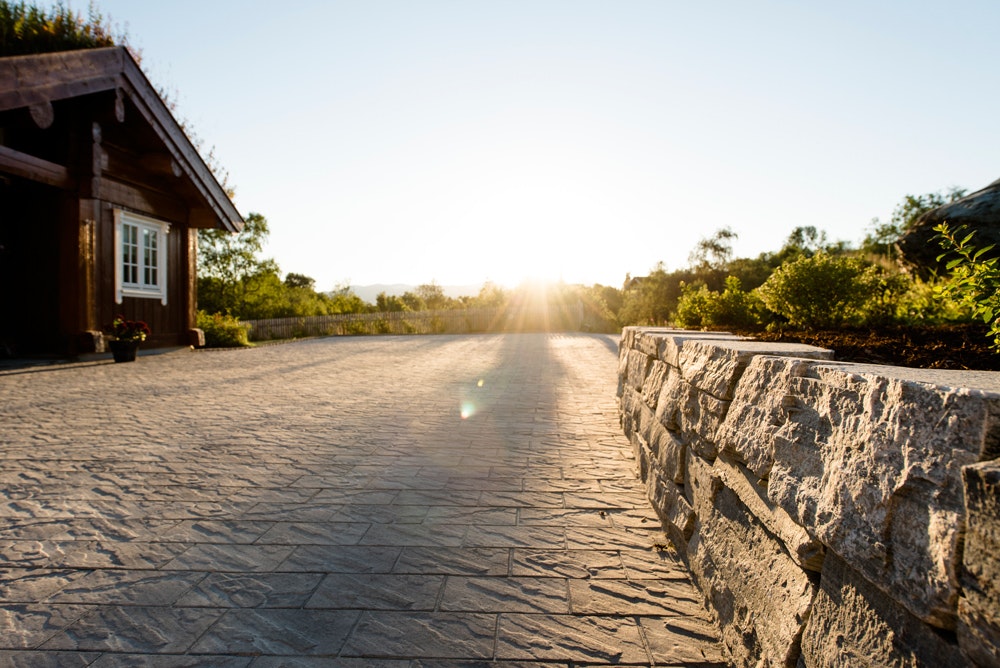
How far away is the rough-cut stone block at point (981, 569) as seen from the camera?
965mm

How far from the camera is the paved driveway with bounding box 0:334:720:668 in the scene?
2.09 metres

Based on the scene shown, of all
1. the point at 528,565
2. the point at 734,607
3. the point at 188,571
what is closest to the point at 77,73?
the point at 188,571

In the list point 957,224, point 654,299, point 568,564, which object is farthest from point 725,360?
point 654,299

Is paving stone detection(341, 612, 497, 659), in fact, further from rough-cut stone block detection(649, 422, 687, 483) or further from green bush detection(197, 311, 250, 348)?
green bush detection(197, 311, 250, 348)

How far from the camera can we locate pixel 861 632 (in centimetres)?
132

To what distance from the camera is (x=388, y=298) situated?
32.0 meters

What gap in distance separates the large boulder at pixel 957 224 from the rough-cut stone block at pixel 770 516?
3950 millimetres

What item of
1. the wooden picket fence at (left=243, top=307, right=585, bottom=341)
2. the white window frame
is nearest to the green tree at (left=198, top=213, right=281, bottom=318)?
the wooden picket fence at (left=243, top=307, right=585, bottom=341)

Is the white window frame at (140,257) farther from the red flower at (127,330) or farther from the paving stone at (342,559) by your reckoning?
the paving stone at (342,559)

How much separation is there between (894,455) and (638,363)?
3545 millimetres

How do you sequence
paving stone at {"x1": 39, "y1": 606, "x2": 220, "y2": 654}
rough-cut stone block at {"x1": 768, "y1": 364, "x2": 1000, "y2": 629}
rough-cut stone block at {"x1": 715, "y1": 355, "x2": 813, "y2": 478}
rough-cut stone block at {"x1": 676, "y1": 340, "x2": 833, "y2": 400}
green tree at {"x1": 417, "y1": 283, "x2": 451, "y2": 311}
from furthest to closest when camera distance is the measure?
green tree at {"x1": 417, "y1": 283, "x2": 451, "y2": 311}
rough-cut stone block at {"x1": 676, "y1": 340, "x2": 833, "y2": 400}
paving stone at {"x1": 39, "y1": 606, "x2": 220, "y2": 654}
rough-cut stone block at {"x1": 715, "y1": 355, "x2": 813, "y2": 478}
rough-cut stone block at {"x1": 768, "y1": 364, "x2": 1000, "y2": 629}

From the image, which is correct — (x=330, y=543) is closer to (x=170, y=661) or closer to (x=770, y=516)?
(x=170, y=661)

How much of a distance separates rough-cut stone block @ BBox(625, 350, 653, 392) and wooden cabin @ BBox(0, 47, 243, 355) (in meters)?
9.79

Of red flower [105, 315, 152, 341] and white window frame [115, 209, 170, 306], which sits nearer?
red flower [105, 315, 152, 341]
